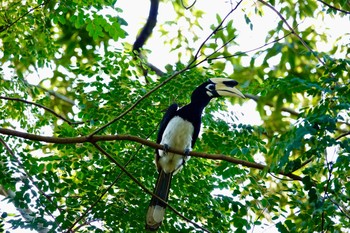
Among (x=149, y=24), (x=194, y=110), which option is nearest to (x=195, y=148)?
(x=194, y=110)

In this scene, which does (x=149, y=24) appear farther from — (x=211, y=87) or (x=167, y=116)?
(x=167, y=116)

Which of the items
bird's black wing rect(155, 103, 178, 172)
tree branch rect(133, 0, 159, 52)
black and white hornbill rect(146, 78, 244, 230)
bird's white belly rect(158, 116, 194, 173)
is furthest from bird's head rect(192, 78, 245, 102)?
tree branch rect(133, 0, 159, 52)

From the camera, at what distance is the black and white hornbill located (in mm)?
5477

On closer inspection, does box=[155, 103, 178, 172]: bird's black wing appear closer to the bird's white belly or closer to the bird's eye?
the bird's white belly

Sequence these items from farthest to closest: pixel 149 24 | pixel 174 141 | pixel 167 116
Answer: pixel 149 24 < pixel 167 116 < pixel 174 141

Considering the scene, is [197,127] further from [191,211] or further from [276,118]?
[276,118]

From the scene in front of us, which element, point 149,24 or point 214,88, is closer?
point 214,88

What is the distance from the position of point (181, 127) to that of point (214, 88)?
43 cm

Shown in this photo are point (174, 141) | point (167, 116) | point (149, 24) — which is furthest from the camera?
point (149, 24)

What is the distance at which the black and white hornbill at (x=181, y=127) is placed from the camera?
5477 millimetres

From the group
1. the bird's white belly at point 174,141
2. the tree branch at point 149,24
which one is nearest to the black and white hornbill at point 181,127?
the bird's white belly at point 174,141

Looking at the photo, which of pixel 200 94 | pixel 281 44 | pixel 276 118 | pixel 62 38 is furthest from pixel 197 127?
pixel 62 38

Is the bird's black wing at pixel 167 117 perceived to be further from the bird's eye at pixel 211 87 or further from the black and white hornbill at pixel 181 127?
the bird's eye at pixel 211 87

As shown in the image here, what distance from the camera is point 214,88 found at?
5.69 m
